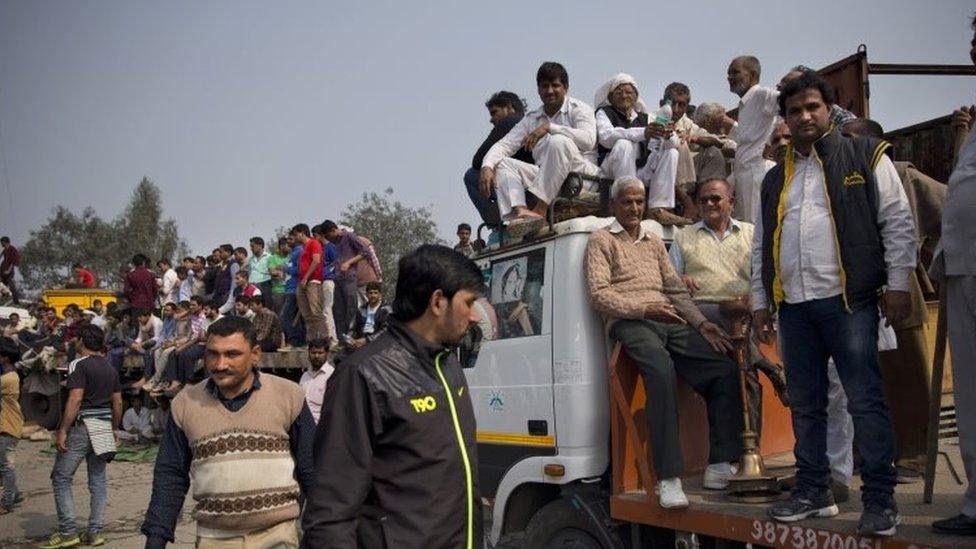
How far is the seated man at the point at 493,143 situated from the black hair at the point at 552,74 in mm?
453

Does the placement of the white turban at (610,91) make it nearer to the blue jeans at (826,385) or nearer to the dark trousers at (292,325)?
the blue jeans at (826,385)

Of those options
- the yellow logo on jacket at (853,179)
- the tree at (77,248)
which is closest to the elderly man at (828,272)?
the yellow logo on jacket at (853,179)

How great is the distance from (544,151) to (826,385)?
104 inches

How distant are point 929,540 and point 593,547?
1.85 metres

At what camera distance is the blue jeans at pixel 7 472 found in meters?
9.49

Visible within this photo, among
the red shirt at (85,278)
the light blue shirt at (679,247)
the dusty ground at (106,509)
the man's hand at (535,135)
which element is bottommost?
the dusty ground at (106,509)

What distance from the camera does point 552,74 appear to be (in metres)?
5.80

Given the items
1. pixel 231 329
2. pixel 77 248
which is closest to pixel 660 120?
pixel 231 329

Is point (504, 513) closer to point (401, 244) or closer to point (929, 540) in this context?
point (929, 540)

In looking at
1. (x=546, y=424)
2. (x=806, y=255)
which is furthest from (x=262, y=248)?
(x=806, y=255)

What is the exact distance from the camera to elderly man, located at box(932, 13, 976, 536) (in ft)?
9.86

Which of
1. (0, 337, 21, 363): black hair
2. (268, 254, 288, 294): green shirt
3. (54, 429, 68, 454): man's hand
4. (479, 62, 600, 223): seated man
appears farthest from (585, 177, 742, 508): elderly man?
(268, 254, 288, 294): green shirt

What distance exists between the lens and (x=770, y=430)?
454 centimetres

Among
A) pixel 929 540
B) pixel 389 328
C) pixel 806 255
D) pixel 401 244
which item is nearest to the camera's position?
pixel 389 328
